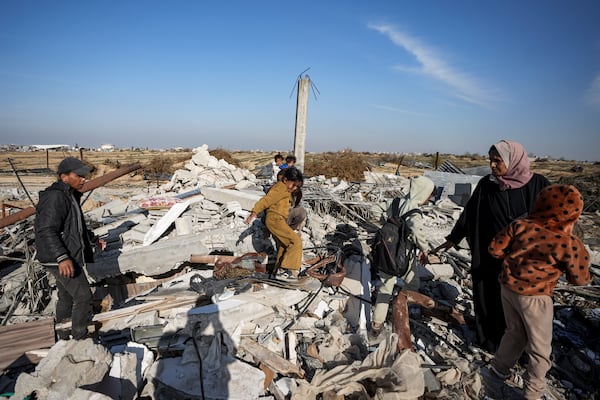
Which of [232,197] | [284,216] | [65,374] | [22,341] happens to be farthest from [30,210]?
[284,216]

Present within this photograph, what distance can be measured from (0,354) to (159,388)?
143cm

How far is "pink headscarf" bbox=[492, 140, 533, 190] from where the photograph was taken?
2.85 meters

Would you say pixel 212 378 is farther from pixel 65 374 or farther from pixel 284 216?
pixel 284 216

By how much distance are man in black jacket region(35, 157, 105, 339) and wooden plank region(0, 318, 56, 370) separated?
0.93 ft

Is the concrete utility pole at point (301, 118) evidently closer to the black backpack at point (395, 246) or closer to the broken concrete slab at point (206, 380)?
the black backpack at point (395, 246)

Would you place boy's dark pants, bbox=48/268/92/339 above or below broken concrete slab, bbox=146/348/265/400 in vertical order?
above

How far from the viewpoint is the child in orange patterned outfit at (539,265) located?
2.16m

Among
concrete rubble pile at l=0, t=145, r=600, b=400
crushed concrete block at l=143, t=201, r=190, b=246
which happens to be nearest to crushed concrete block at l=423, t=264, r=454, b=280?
→ concrete rubble pile at l=0, t=145, r=600, b=400

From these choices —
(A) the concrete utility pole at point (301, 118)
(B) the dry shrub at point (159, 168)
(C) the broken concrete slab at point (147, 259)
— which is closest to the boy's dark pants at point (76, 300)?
(C) the broken concrete slab at point (147, 259)

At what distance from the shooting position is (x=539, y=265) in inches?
89.4

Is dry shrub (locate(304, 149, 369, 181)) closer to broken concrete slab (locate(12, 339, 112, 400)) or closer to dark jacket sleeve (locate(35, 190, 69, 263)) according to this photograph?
dark jacket sleeve (locate(35, 190, 69, 263))

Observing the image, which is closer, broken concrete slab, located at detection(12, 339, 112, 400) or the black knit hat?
broken concrete slab, located at detection(12, 339, 112, 400)

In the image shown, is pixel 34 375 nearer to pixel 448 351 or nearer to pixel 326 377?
pixel 326 377

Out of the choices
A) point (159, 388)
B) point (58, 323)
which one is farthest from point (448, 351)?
point (58, 323)
